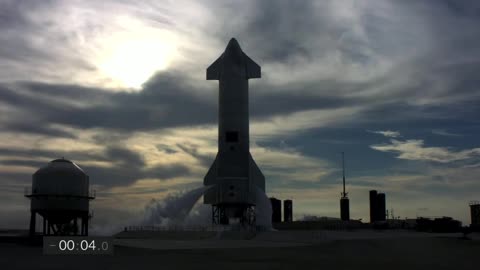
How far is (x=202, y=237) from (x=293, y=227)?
37090 millimetres

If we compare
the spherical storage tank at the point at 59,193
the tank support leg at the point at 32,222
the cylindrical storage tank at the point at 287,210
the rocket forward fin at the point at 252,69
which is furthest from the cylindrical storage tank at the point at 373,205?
the tank support leg at the point at 32,222

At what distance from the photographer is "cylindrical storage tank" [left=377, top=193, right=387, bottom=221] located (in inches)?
5059

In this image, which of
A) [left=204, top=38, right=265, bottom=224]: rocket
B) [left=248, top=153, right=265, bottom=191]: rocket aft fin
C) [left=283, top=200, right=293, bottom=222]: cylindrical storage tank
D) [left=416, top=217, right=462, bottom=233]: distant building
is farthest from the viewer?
[left=283, top=200, right=293, bottom=222]: cylindrical storage tank

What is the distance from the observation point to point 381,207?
12925 centimetres

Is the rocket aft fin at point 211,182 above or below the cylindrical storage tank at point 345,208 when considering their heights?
above

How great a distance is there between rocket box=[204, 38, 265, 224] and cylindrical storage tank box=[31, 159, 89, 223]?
20.3 metres

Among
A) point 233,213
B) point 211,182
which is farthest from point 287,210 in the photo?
point 211,182

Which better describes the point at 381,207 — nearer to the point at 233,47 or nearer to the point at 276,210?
the point at 276,210

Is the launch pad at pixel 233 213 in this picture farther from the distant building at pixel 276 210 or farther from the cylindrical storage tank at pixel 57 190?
the distant building at pixel 276 210

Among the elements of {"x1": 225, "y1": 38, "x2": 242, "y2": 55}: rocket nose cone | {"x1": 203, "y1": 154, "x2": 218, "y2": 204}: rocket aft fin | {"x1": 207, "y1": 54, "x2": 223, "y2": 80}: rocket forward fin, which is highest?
{"x1": 225, "y1": 38, "x2": 242, "y2": 55}: rocket nose cone

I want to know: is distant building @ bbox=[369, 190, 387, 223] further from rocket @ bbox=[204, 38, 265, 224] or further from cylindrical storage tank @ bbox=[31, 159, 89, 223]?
cylindrical storage tank @ bbox=[31, 159, 89, 223]

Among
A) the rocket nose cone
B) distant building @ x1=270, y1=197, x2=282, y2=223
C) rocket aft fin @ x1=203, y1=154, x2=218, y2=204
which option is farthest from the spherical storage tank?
distant building @ x1=270, y1=197, x2=282, y2=223

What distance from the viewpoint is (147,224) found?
7888cm

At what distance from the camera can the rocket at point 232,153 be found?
76875 mm
